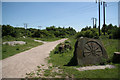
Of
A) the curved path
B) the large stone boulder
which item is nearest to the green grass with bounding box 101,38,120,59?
the large stone boulder

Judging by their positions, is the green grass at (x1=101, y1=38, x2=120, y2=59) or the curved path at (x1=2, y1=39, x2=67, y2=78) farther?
the green grass at (x1=101, y1=38, x2=120, y2=59)

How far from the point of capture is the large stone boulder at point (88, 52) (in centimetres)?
642

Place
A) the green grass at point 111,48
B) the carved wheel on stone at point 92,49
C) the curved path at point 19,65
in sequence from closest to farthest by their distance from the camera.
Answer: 1. the curved path at point 19,65
2. the carved wheel on stone at point 92,49
3. the green grass at point 111,48

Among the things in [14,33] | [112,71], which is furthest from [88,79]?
[14,33]

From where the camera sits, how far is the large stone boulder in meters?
6.42

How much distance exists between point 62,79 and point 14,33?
108 feet

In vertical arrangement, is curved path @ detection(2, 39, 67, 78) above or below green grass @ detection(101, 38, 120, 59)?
below

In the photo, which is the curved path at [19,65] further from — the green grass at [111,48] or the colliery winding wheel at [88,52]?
the green grass at [111,48]

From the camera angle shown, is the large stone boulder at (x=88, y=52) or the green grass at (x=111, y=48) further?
the green grass at (x=111, y=48)

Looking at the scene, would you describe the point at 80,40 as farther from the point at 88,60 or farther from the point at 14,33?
the point at 14,33

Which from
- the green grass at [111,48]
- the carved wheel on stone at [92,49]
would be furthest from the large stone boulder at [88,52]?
the green grass at [111,48]

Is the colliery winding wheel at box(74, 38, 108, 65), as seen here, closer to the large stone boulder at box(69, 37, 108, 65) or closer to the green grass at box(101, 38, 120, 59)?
the large stone boulder at box(69, 37, 108, 65)

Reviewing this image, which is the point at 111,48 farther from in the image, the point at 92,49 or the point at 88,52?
the point at 88,52

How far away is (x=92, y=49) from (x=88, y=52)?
34 centimetres
